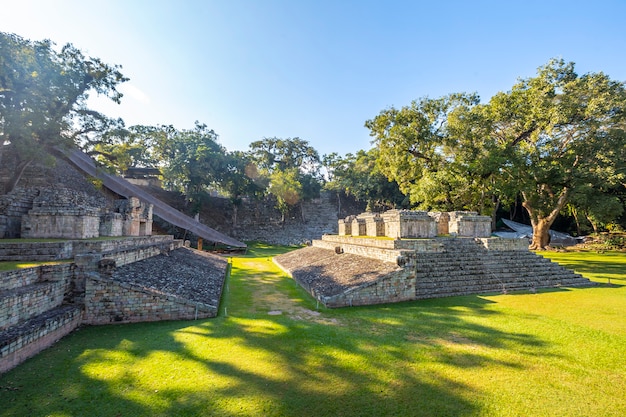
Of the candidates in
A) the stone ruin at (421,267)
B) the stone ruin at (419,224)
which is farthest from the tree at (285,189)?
the stone ruin at (421,267)

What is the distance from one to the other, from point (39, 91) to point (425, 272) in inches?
729

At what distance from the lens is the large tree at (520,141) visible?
17.4 metres

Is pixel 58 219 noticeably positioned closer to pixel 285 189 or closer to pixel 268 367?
pixel 268 367

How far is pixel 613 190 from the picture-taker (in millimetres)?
24750

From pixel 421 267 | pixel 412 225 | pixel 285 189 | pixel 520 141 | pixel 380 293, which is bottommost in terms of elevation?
pixel 380 293

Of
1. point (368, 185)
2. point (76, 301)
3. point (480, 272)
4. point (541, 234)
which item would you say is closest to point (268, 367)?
point (76, 301)

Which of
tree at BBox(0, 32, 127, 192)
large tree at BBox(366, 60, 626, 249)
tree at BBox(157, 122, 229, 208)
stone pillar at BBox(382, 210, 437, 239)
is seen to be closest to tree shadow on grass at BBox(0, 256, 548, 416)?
stone pillar at BBox(382, 210, 437, 239)

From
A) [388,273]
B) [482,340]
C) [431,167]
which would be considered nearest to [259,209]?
[431,167]

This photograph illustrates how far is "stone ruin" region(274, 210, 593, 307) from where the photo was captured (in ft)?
29.7

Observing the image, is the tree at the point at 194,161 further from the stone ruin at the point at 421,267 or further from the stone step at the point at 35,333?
the stone step at the point at 35,333

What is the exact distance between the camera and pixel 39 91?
45.3 ft

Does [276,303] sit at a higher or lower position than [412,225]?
lower

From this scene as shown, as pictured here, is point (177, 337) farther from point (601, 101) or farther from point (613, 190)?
point (613, 190)

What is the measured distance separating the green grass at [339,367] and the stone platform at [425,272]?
1.26 m
